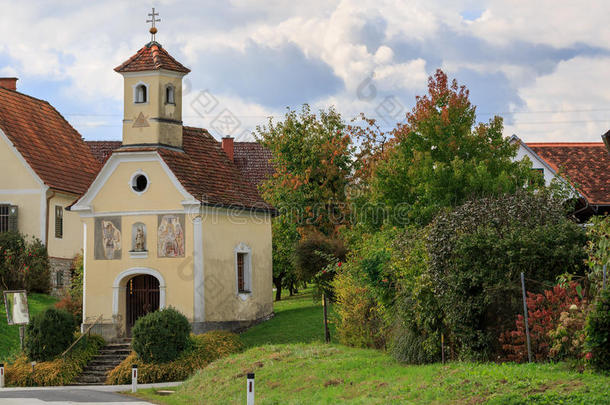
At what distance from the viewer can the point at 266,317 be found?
114 ft

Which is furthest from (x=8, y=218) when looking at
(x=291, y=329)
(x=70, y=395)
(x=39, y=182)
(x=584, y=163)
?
A: (x=584, y=163)

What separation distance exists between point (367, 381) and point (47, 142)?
3001 centimetres

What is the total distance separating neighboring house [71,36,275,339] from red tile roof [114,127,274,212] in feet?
0.23

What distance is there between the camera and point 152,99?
32719mm

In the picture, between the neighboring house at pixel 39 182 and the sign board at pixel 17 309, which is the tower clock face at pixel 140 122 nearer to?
the sign board at pixel 17 309

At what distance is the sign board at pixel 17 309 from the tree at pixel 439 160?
1210cm

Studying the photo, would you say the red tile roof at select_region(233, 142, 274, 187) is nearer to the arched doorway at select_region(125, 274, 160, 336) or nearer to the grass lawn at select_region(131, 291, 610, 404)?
the arched doorway at select_region(125, 274, 160, 336)

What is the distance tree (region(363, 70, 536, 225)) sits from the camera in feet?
89.9

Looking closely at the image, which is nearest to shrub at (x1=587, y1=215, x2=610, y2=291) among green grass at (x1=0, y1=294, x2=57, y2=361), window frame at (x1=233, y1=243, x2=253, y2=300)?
window frame at (x1=233, y1=243, x2=253, y2=300)

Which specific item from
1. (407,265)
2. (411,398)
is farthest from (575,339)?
(407,265)

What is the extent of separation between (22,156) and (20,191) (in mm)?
1656

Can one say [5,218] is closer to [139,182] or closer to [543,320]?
[139,182]

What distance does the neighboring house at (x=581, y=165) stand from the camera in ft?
132

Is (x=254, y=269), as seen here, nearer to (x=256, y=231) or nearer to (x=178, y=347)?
(x=256, y=231)
